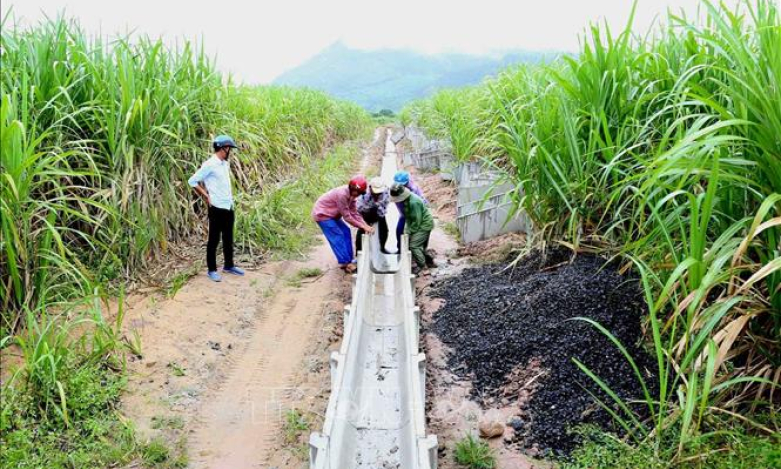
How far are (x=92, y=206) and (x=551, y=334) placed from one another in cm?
375

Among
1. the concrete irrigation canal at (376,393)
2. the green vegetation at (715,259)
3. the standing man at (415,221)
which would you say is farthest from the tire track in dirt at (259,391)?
the green vegetation at (715,259)

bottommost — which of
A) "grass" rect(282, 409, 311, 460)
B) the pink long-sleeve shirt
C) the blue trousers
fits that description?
"grass" rect(282, 409, 311, 460)

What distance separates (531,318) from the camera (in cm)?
395

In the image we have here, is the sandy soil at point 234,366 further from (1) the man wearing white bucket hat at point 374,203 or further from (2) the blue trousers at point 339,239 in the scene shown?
(1) the man wearing white bucket hat at point 374,203

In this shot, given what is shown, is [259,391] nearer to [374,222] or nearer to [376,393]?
[376,393]

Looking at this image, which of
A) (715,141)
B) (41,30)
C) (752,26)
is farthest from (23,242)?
(752,26)

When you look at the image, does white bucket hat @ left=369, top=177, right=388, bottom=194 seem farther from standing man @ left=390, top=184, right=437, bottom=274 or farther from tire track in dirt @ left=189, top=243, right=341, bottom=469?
tire track in dirt @ left=189, top=243, right=341, bottom=469

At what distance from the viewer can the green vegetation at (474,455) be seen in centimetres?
296

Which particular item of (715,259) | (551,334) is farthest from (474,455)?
(715,259)

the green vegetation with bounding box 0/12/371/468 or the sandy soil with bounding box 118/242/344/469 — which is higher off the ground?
the green vegetation with bounding box 0/12/371/468

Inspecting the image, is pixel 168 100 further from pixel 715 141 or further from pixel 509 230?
pixel 715 141

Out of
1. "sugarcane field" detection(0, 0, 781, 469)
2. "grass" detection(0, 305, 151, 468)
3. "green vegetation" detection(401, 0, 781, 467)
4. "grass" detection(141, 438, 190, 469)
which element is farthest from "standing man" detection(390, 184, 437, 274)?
"grass" detection(141, 438, 190, 469)

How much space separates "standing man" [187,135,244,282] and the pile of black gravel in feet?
7.33

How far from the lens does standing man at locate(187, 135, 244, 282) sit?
5.25m
